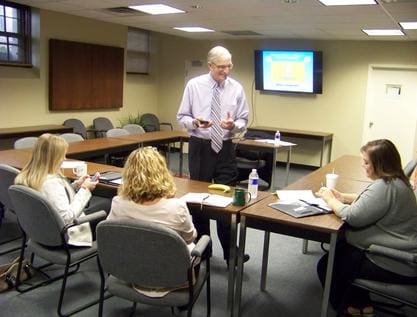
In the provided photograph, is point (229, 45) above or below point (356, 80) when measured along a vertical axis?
above

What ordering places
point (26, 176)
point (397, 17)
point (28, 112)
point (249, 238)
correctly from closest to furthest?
1. point (26, 176)
2. point (249, 238)
3. point (397, 17)
4. point (28, 112)

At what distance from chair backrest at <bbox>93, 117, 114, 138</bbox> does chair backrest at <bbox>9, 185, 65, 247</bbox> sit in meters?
4.76

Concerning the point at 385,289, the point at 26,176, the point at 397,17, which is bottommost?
the point at 385,289

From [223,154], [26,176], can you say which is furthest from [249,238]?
[26,176]

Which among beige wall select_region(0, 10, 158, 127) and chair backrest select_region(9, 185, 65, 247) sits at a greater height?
beige wall select_region(0, 10, 158, 127)

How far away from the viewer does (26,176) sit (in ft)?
7.95

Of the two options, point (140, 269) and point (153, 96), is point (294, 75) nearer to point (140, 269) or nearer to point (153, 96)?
point (153, 96)

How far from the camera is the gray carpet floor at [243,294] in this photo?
257 cm

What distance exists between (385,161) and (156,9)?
390 centimetres

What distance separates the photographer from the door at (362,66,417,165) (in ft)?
22.8

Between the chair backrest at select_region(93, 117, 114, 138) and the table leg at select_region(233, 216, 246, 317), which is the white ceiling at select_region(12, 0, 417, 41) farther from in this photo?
the table leg at select_region(233, 216, 246, 317)

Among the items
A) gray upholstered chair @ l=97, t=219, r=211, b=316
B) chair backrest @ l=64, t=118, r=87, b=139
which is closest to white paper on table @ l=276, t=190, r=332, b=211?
gray upholstered chair @ l=97, t=219, r=211, b=316

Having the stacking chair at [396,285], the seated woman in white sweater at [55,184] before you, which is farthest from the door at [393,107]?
the seated woman in white sweater at [55,184]

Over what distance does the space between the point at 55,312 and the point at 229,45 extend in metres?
6.64
